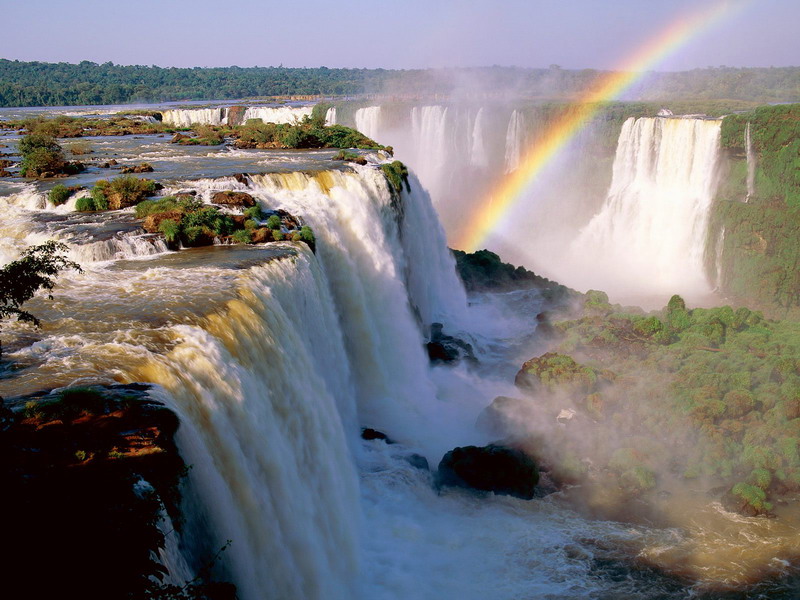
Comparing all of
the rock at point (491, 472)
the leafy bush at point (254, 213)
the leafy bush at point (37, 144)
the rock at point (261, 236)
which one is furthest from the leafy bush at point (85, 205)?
the rock at point (491, 472)

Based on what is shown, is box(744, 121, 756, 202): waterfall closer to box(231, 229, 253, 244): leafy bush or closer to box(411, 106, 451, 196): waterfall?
box(411, 106, 451, 196): waterfall

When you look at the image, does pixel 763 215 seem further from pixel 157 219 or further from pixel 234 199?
pixel 157 219

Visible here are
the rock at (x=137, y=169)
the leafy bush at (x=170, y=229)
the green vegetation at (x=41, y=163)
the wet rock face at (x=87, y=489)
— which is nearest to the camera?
the wet rock face at (x=87, y=489)

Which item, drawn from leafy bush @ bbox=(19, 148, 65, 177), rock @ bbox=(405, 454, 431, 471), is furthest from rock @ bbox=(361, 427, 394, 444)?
leafy bush @ bbox=(19, 148, 65, 177)

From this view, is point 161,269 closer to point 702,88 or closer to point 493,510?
point 493,510

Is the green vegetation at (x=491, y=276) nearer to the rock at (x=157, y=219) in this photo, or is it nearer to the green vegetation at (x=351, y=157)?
the green vegetation at (x=351, y=157)

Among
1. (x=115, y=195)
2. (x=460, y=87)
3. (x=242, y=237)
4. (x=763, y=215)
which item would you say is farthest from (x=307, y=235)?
(x=460, y=87)
